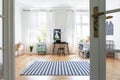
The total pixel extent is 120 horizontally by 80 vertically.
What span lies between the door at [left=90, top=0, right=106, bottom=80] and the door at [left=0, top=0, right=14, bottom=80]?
841 mm

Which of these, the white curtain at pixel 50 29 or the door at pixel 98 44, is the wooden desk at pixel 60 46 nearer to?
the white curtain at pixel 50 29

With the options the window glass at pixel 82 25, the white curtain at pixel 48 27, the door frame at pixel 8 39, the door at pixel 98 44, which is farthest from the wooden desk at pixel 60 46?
the door at pixel 98 44

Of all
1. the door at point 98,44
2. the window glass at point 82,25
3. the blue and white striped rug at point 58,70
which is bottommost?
the blue and white striped rug at point 58,70

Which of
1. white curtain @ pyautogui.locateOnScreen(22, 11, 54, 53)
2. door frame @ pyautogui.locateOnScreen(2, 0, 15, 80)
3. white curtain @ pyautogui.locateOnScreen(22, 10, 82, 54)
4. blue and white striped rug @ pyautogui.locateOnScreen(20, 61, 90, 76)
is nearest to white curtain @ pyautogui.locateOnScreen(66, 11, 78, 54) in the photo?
white curtain @ pyautogui.locateOnScreen(22, 10, 82, 54)

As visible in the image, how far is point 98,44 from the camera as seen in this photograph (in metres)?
1.28

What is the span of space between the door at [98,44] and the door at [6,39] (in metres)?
0.84

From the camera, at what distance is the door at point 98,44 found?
4.09 feet

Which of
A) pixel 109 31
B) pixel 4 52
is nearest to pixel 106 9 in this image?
pixel 109 31

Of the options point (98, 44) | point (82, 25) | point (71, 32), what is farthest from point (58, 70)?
point (82, 25)

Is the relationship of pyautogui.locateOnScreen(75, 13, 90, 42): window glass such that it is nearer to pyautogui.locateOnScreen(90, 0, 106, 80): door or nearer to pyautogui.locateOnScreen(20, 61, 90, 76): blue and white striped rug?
pyautogui.locateOnScreen(20, 61, 90, 76): blue and white striped rug

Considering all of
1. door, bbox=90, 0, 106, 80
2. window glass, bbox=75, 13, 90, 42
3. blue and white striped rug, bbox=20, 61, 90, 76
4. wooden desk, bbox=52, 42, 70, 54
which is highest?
window glass, bbox=75, 13, 90, 42

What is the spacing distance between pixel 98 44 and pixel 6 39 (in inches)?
35.6

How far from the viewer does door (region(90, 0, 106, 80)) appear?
1.25 m

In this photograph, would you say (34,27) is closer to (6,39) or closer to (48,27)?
(48,27)
